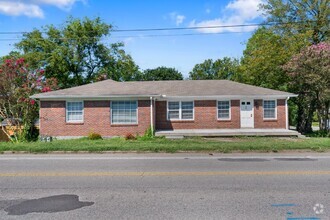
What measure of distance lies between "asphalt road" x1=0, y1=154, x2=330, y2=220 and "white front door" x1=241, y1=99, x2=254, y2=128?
11.9 m

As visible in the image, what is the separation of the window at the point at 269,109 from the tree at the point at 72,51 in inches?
967

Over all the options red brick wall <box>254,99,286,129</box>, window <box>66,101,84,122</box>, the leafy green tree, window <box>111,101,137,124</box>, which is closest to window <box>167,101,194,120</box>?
window <box>111,101,137,124</box>

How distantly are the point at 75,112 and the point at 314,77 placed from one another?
1603cm

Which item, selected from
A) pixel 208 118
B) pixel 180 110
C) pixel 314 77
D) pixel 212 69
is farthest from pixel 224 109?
pixel 212 69

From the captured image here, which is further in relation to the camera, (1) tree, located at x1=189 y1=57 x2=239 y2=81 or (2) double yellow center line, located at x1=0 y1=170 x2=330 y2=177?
(1) tree, located at x1=189 y1=57 x2=239 y2=81

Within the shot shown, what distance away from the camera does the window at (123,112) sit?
21.0 metres

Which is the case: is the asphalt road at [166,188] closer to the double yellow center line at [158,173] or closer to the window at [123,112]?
the double yellow center line at [158,173]

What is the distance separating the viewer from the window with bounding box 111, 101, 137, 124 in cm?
2102

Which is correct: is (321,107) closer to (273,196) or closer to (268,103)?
(268,103)

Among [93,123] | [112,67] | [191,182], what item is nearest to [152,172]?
[191,182]

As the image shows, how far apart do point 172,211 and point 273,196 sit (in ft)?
7.18

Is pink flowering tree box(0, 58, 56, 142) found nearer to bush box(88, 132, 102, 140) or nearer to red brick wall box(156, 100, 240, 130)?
bush box(88, 132, 102, 140)

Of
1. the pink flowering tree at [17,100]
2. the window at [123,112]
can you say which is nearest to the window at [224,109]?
the window at [123,112]

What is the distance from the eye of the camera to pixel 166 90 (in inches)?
965
